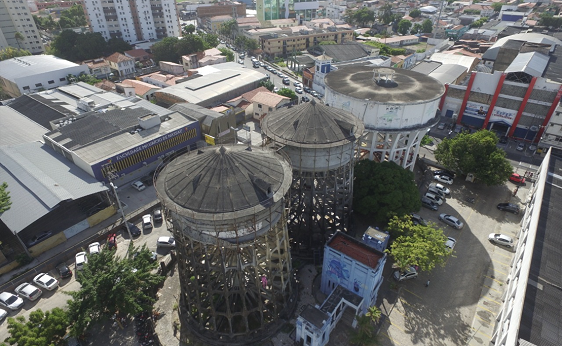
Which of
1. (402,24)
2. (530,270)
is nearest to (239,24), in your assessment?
(402,24)

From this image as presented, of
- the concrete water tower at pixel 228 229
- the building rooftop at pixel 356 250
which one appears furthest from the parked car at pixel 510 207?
the concrete water tower at pixel 228 229

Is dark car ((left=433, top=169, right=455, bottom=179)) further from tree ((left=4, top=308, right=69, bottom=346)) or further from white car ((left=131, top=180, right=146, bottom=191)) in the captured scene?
tree ((left=4, top=308, right=69, bottom=346))

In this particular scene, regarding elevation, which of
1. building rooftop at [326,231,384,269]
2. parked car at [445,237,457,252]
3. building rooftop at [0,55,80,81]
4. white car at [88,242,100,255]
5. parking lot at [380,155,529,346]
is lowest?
parking lot at [380,155,529,346]

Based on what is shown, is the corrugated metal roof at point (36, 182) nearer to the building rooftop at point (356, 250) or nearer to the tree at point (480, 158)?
the building rooftop at point (356, 250)

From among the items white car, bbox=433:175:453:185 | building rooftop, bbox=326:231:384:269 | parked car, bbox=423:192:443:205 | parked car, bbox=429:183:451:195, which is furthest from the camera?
white car, bbox=433:175:453:185

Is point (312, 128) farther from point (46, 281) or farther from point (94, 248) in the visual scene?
point (46, 281)

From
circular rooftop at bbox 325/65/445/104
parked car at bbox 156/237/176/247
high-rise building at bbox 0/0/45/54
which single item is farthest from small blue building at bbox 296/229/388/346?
high-rise building at bbox 0/0/45/54

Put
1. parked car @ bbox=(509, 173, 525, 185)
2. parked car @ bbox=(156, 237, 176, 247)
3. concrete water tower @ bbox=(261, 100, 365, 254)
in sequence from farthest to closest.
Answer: parked car @ bbox=(509, 173, 525, 185)
parked car @ bbox=(156, 237, 176, 247)
concrete water tower @ bbox=(261, 100, 365, 254)

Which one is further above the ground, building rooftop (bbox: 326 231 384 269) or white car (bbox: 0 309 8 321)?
building rooftop (bbox: 326 231 384 269)
